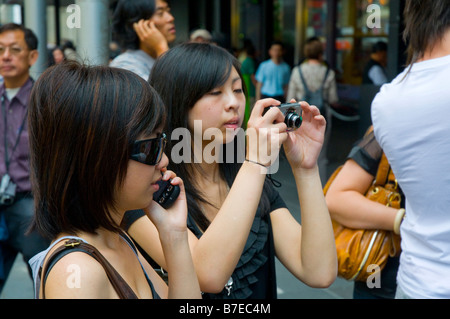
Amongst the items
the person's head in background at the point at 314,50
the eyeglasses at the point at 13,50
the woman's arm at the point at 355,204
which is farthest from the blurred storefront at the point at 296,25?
the woman's arm at the point at 355,204

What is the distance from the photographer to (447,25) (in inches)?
79.4

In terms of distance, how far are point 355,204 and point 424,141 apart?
0.60 metres

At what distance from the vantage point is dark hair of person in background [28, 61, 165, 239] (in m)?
1.43

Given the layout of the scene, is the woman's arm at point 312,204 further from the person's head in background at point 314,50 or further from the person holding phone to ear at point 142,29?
the person's head in background at point 314,50

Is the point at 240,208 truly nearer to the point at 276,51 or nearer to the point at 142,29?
the point at 142,29

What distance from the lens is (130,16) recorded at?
12.6ft

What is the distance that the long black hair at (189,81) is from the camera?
2.03 m

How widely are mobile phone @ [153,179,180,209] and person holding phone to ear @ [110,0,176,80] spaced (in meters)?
2.09

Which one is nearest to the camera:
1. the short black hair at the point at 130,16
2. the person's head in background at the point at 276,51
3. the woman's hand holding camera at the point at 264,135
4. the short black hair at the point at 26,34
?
the woman's hand holding camera at the point at 264,135

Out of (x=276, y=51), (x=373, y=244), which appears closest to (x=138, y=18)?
(x=373, y=244)

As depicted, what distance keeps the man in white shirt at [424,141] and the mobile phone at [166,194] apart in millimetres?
846

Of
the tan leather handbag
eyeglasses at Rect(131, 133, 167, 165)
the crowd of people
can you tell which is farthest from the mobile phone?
the tan leather handbag

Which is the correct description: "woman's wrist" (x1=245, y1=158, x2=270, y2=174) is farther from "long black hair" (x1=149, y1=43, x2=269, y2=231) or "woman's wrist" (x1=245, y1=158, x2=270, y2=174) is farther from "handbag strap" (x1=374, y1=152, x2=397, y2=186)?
"handbag strap" (x1=374, y1=152, x2=397, y2=186)

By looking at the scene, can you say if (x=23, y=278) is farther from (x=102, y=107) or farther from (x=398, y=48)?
(x=102, y=107)
